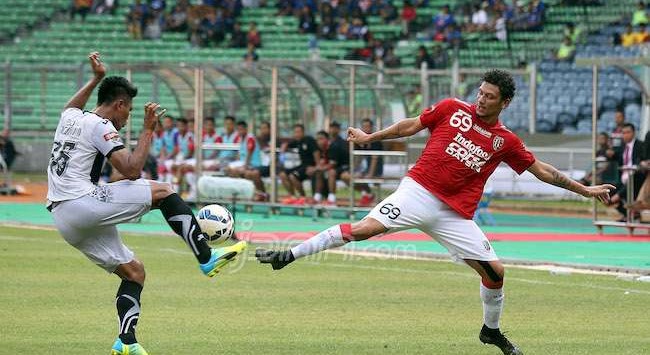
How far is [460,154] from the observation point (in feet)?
36.4

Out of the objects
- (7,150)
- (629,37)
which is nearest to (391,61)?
(629,37)

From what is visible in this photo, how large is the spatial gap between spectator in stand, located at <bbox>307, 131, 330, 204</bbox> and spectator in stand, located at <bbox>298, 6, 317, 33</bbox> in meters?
18.0

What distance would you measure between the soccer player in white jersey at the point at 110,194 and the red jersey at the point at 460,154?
171cm

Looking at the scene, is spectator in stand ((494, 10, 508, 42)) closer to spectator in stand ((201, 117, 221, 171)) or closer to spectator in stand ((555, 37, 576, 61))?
spectator in stand ((555, 37, 576, 61))

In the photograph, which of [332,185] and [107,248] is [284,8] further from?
[107,248]

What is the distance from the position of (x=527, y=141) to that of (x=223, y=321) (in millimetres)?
22443

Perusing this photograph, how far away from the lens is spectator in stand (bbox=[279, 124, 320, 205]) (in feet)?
96.5

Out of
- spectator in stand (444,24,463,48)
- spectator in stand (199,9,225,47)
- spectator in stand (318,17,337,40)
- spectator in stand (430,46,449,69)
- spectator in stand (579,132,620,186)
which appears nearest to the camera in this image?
spectator in stand (579,132,620,186)

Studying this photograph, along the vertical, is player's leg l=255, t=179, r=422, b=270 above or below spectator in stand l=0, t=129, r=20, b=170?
above

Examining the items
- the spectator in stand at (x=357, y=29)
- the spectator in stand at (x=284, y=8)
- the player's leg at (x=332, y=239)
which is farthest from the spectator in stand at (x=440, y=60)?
the player's leg at (x=332, y=239)

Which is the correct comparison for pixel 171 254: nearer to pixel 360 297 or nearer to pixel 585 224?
pixel 360 297

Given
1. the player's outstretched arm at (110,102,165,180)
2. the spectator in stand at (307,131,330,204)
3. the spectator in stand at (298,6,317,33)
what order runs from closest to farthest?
the player's outstretched arm at (110,102,165,180) < the spectator in stand at (307,131,330,204) < the spectator in stand at (298,6,317,33)

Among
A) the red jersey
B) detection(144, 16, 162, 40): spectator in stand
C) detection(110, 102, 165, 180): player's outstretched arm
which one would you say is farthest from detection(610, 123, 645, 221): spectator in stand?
detection(144, 16, 162, 40): spectator in stand

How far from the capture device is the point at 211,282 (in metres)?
16.5
